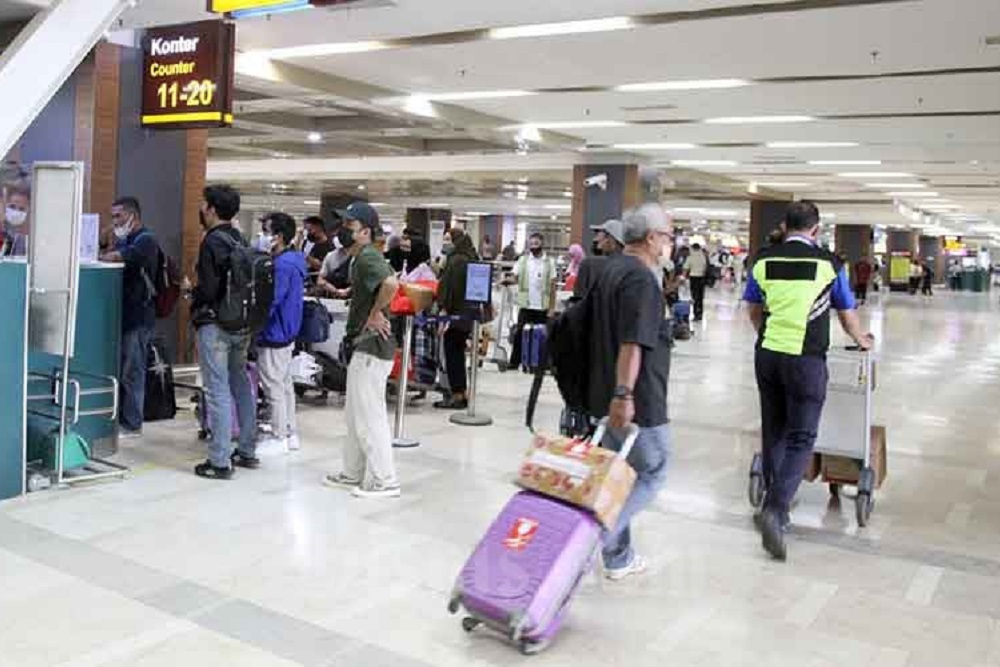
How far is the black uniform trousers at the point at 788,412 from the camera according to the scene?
4328mm

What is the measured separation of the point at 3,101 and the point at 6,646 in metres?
2.70

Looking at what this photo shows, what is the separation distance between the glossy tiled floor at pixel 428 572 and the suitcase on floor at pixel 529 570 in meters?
0.14

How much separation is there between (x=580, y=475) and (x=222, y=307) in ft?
9.12

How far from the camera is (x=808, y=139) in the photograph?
49.0ft

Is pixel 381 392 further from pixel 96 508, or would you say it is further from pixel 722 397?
pixel 722 397

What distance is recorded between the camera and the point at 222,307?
527 centimetres

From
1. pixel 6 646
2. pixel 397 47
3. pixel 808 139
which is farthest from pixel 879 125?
pixel 6 646

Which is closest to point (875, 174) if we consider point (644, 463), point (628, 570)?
point (628, 570)

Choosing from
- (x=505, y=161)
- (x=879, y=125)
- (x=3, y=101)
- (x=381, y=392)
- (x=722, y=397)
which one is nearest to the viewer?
(x=3, y=101)

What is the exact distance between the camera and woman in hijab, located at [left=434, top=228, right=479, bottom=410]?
7.75 meters

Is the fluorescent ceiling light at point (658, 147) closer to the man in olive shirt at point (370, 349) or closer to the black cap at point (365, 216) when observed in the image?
the black cap at point (365, 216)

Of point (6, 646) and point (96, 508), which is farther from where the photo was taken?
point (96, 508)

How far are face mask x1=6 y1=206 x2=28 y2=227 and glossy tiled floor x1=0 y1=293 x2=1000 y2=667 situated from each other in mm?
2123

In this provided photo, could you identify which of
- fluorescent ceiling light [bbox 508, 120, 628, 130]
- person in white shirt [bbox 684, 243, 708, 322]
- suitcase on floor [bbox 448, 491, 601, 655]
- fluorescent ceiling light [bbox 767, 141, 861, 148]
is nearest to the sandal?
suitcase on floor [bbox 448, 491, 601, 655]
